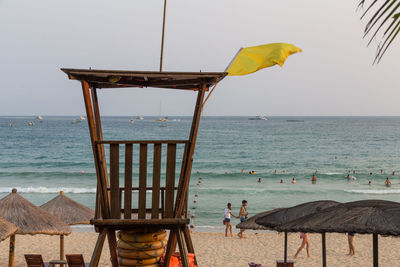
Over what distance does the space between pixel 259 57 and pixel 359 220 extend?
271 centimetres

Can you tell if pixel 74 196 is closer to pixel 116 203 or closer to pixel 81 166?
pixel 81 166

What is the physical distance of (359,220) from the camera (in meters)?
5.31

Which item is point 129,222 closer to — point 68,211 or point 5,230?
point 5,230

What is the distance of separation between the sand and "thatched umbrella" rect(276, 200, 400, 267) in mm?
6697

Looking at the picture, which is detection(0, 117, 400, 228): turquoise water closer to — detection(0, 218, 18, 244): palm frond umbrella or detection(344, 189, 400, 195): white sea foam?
detection(344, 189, 400, 195): white sea foam

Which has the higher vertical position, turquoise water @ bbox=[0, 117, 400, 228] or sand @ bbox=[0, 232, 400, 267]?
turquoise water @ bbox=[0, 117, 400, 228]

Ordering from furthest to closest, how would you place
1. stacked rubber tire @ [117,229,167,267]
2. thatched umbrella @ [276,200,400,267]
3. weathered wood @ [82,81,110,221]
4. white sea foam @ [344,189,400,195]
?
white sea foam @ [344,189,400,195], thatched umbrella @ [276,200,400,267], stacked rubber tire @ [117,229,167,267], weathered wood @ [82,81,110,221]

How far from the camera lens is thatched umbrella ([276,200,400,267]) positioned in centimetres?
511

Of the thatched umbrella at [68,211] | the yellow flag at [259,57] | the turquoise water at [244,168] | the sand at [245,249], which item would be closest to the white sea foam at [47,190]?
the turquoise water at [244,168]

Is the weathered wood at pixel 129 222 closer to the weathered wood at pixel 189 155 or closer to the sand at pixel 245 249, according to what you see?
the weathered wood at pixel 189 155

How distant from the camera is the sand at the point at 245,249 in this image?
12461mm

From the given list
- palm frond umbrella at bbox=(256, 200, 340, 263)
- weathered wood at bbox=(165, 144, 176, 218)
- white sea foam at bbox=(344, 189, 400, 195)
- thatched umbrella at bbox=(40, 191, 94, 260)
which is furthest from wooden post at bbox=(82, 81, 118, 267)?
white sea foam at bbox=(344, 189, 400, 195)

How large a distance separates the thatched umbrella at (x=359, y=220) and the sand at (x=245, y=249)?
670cm

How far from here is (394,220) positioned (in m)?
5.19
